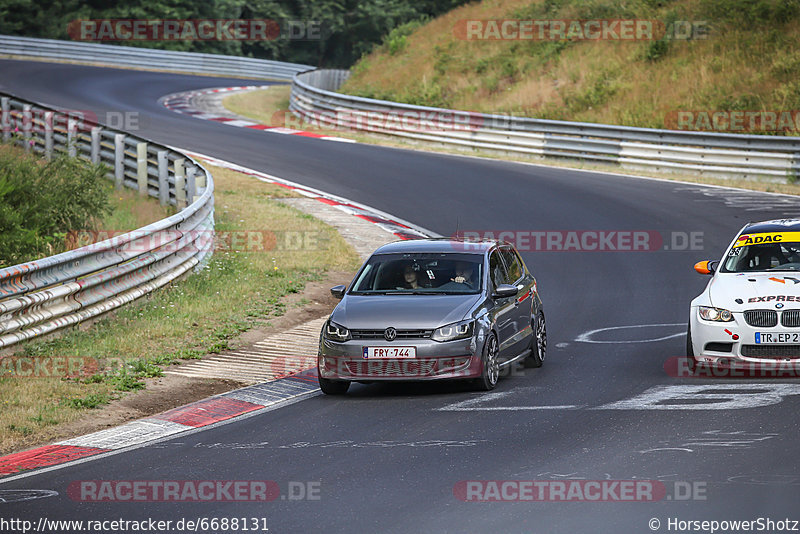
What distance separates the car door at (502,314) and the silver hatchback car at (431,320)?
11mm

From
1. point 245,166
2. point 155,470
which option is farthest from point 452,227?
point 155,470

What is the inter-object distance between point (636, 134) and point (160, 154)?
1310cm

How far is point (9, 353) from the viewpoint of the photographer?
1236 centimetres

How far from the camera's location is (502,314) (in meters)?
12.7

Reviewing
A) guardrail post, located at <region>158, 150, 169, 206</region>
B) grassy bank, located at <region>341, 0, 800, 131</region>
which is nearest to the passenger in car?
guardrail post, located at <region>158, 150, 169, 206</region>

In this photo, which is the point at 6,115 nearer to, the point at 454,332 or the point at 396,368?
the point at 396,368

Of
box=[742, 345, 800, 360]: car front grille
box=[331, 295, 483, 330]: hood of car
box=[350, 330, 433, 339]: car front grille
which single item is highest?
box=[331, 295, 483, 330]: hood of car

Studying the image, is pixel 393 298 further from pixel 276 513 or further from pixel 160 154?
pixel 160 154

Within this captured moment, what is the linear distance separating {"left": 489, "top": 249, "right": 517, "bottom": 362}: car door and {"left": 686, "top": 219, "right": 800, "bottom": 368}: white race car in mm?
1953

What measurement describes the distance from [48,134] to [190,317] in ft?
41.4

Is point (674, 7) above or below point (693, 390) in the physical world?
above

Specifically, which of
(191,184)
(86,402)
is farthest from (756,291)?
(191,184)

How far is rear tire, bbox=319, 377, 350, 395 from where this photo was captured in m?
12.1

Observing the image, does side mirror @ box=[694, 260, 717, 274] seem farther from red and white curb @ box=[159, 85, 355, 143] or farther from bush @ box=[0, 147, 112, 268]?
red and white curb @ box=[159, 85, 355, 143]
